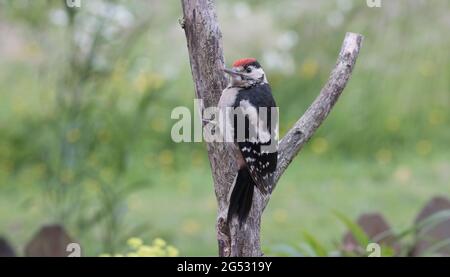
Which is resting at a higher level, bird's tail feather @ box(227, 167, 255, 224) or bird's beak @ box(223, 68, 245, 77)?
bird's beak @ box(223, 68, 245, 77)

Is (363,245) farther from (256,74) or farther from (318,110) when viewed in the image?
(256,74)

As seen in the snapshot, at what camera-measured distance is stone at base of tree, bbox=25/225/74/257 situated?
327 cm

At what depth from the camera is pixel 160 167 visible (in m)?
5.96

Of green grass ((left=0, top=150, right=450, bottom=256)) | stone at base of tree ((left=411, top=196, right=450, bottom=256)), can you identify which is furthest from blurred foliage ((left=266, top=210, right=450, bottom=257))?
green grass ((left=0, top=150, right=450, bottom=256))

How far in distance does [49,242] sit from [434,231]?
170 cm

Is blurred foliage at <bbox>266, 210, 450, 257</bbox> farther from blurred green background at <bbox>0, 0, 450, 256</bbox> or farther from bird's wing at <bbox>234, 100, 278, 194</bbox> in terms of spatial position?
blurred green background at <bbox>0, 0, 450, 256</bbox>

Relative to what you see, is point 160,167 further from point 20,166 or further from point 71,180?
point 71,180

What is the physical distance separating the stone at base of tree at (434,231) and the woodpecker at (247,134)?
1.42 meters

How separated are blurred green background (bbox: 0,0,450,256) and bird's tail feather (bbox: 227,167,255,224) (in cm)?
184

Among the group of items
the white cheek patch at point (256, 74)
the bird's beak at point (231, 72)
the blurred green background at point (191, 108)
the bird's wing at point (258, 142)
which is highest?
the blurred green background at point (191, 108)

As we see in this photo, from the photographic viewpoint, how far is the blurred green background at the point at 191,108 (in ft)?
14.1

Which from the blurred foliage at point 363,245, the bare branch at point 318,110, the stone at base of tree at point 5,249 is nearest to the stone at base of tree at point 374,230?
the blurred foliage at point 363,245

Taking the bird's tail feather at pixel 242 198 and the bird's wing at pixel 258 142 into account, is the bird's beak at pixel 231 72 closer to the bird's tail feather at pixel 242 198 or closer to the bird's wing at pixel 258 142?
the bird's wing at pixel 258 142
